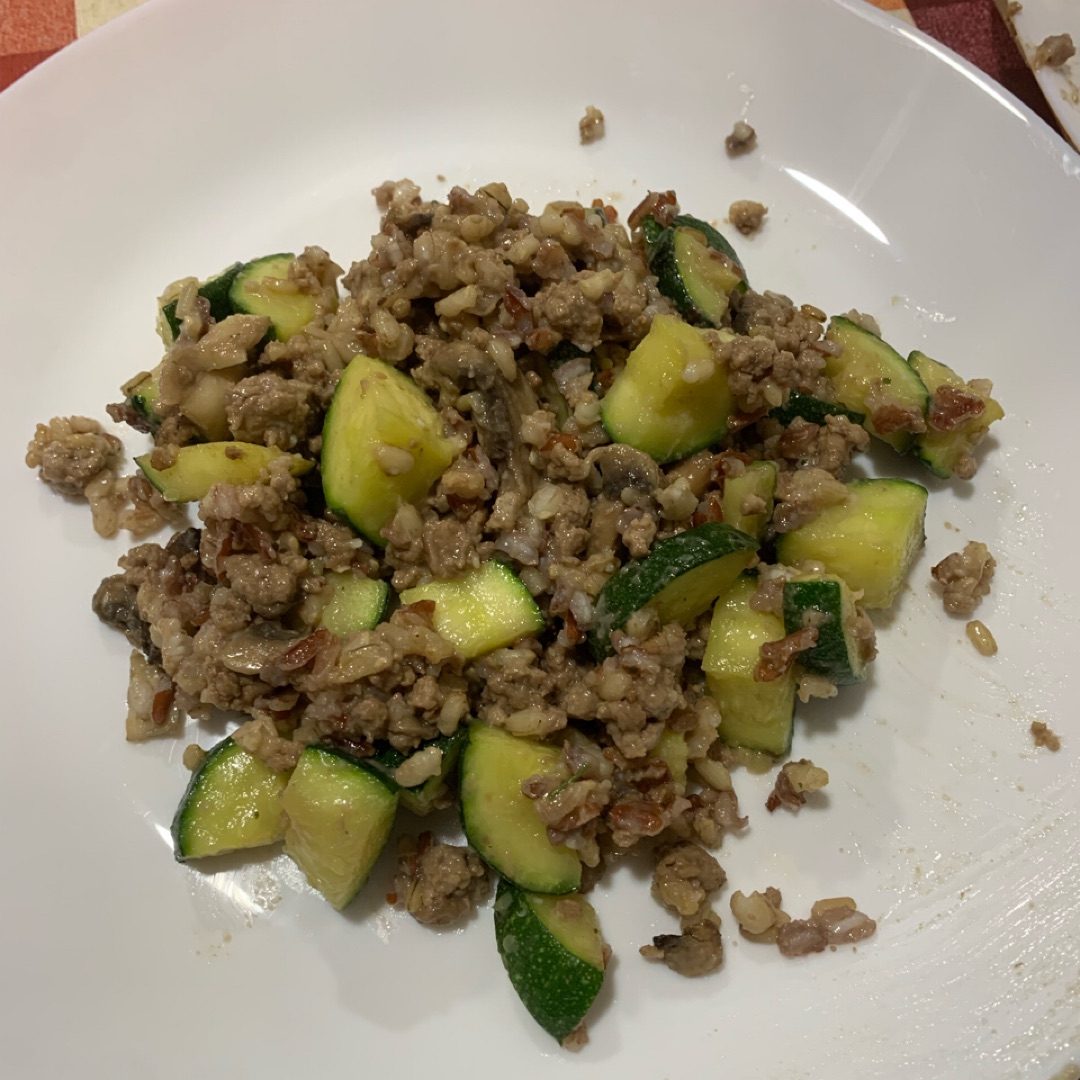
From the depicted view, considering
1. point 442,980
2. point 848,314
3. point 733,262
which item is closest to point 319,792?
point 442,980

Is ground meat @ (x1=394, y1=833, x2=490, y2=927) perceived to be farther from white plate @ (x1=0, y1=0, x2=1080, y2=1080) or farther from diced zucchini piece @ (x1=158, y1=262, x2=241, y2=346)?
diced zucchini piece @ (x1=158, y1=262, x2=241, y2=346)

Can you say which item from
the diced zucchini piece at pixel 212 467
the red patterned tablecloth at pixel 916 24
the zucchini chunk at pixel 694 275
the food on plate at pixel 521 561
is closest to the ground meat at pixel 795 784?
the food on plate at pixel 521 561

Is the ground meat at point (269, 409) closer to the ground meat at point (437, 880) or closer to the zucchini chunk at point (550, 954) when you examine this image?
the ground meat at point (437, 880)

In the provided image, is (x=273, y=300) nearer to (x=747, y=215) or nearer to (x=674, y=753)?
(x=747, y=215)

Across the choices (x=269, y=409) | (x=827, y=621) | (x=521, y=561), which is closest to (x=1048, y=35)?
(x=827, y=621)

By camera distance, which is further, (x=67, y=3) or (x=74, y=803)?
(x=67, y=3)

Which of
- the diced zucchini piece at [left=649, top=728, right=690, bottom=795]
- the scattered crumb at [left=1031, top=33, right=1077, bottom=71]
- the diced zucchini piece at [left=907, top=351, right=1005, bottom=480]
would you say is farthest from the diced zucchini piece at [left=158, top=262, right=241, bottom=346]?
the scattered crumb at [left=1031, top=33, right=1077, bottom=71]

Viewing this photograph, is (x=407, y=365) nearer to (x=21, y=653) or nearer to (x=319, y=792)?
(x=319, y=792)
